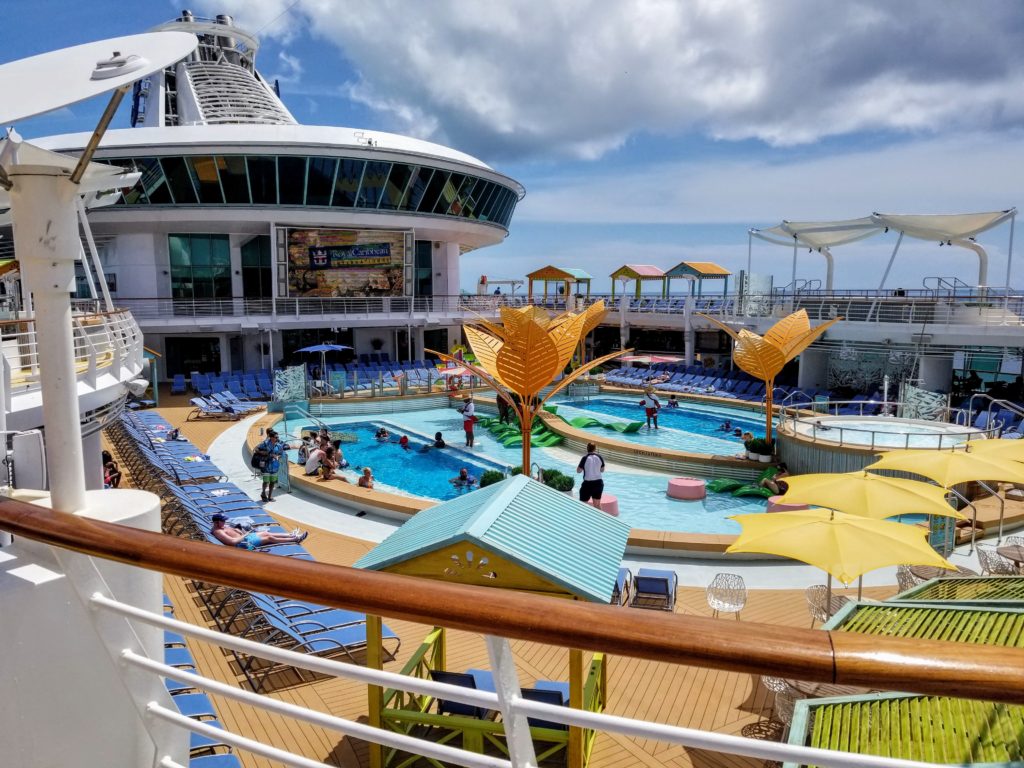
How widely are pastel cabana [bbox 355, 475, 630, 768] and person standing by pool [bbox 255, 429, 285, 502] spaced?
7.74 metres

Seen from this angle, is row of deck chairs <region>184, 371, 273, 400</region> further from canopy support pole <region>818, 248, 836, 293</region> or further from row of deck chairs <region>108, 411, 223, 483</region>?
canopy support pole <region>818, 248, 836, 293</region>

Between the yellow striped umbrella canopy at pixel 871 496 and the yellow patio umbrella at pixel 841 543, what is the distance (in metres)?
0.78

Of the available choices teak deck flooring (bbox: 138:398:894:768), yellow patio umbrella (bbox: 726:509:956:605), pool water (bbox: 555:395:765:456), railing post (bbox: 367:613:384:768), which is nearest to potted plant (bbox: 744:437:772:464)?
pool water (bbox: 555:395:765:456)

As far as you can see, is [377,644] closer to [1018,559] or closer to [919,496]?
[919,496]

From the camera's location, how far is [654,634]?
1062 mm

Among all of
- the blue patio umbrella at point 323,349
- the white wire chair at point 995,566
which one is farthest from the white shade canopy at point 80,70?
the blue patio umbrella at point 323,349

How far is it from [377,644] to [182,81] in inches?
1792

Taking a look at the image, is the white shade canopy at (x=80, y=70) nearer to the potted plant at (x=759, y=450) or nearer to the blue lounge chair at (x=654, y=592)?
the blue lounge chair at (x=654, y=592)

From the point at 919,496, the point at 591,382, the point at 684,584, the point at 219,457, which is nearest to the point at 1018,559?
the point at 919,496

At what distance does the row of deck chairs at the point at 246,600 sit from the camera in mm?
6375

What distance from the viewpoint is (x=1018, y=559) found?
8195mm

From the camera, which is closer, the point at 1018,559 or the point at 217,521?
the point at 1018,559

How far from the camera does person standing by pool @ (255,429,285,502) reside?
12680 millimetres

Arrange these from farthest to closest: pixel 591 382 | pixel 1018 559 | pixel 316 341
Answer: pixel 316 341 → pixel 591 382 → pixel 1018 559
